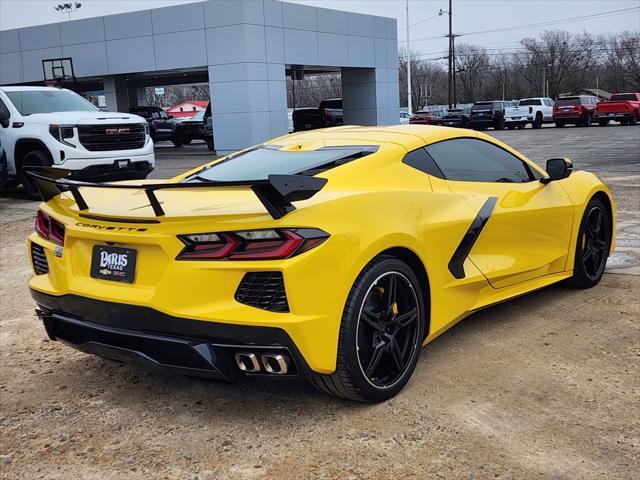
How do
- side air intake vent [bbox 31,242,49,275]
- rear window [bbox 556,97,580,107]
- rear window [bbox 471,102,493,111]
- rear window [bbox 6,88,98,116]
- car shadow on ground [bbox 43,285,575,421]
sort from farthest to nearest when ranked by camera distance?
1. rear window [bbox 471,102,493,111]
2. rear window [bbox 556,97,580,107]
3. rear window [bbox 6,88,98,116]
4. side air intake vent [bbox 31,242,49,275]
5. car shadow on ground [bbox 43,285,575,421]

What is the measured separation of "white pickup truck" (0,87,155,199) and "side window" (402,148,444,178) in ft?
27.2

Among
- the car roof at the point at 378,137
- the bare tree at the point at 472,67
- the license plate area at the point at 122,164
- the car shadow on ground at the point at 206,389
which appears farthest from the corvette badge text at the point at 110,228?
the bare tree at the point at 472,67

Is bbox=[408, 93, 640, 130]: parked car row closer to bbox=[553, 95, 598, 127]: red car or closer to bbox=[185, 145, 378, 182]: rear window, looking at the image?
bbox=[553, 95, 598, 127]: red car

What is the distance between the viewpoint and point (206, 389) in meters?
3.84

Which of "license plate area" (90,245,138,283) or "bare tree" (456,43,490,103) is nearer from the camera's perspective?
"license plate area" (90,245,138,283)

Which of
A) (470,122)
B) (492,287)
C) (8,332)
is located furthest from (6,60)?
(492,287)

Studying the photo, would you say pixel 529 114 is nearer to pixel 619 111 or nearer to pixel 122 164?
pixel 619 111

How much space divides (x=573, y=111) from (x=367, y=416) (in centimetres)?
3711

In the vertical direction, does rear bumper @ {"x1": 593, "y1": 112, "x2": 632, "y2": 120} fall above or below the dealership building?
below

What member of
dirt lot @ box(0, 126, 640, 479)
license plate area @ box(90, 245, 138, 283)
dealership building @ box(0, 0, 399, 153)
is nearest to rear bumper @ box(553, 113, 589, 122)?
dealership building @ box(0, 0, 399, 153)

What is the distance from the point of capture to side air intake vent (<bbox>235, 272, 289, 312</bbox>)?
303cm

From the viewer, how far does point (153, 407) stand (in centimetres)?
362

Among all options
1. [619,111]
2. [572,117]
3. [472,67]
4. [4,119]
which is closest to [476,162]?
[4,119]

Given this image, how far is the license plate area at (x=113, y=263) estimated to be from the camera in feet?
10.7
